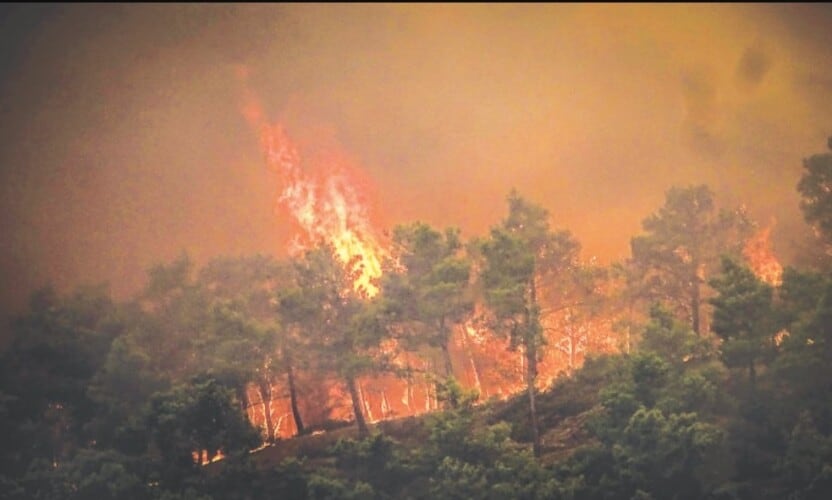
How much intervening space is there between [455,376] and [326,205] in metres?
34.7

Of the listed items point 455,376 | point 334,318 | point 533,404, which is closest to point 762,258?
point 533,404

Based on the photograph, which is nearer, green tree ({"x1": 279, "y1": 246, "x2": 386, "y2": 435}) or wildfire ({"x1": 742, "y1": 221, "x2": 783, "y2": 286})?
green tree ({"x1": 279, "y1": 246, "x2": 386, "y2": 435})

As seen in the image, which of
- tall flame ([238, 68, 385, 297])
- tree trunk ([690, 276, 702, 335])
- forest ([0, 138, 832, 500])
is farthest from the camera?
tall flame ([238, 68, 385, 297])

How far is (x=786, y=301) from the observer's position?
2956cm

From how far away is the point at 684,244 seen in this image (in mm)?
37562

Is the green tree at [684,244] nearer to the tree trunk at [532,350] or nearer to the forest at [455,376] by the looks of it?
the forest at [455,376]

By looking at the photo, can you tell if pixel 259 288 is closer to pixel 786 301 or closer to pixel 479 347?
pixel 479 347

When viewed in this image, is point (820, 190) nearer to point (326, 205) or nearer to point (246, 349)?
point (246, 349)

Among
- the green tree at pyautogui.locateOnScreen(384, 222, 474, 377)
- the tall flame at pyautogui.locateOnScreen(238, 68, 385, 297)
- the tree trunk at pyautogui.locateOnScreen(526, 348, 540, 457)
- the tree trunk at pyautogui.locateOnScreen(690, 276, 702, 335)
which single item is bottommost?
the tree trunk at pyautogui.locateOnScreen(526, 348, 540, 457)

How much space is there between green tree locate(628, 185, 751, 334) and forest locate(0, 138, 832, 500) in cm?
12

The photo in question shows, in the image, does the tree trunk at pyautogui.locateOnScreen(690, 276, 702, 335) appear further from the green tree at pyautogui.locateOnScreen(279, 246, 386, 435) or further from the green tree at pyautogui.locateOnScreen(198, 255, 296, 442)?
the green tree at pyautogui.locateOnScreen(198, 255, 296, 442)

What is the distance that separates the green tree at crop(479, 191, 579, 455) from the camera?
31609 millimetres

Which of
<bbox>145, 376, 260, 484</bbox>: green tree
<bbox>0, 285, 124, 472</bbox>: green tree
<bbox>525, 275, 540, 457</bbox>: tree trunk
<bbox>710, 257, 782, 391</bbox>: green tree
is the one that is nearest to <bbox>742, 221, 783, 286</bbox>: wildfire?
<bbox>710, 257, 782, 391</bbox>: green tree

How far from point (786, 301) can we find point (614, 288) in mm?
10542
